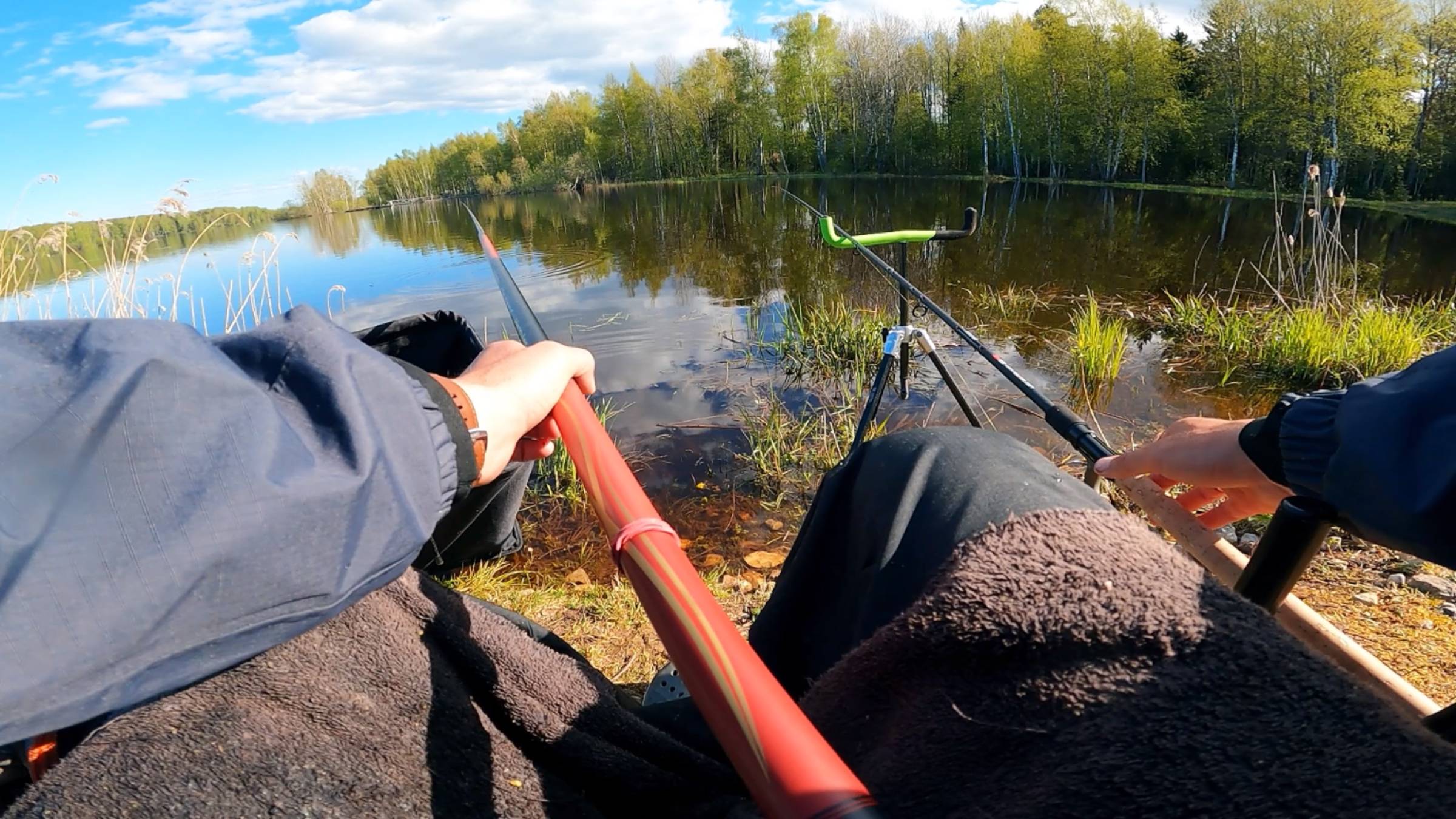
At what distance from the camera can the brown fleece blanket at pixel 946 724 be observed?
49 cm

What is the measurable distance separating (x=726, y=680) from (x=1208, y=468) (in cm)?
84

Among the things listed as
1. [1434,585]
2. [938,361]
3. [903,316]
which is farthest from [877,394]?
[1434,585]

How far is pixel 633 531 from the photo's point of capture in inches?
31.3

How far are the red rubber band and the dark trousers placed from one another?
34 cm

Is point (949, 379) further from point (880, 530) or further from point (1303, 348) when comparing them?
point (1303, 348)

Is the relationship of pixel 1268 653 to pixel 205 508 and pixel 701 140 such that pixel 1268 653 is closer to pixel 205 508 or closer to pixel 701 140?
pixel 205 508

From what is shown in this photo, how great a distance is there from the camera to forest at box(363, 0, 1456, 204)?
21922 millimetres

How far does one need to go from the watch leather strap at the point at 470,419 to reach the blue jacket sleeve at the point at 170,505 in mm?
170

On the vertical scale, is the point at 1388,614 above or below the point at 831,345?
below

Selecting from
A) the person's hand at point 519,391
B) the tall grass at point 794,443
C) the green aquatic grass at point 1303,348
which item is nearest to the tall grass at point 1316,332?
the green aquatic grass at point 1303,348

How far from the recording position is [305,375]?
0.75 metres

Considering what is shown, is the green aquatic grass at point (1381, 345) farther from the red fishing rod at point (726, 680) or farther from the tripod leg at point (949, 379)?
the red fishing rod at point (726, 680)

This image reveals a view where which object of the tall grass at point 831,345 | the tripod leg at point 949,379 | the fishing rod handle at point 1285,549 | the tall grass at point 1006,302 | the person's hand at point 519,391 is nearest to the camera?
the fishing rod handle at point 1285,549

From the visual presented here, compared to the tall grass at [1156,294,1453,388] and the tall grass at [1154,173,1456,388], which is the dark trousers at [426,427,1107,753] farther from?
the tall grass at [1156,294,1453,388]
